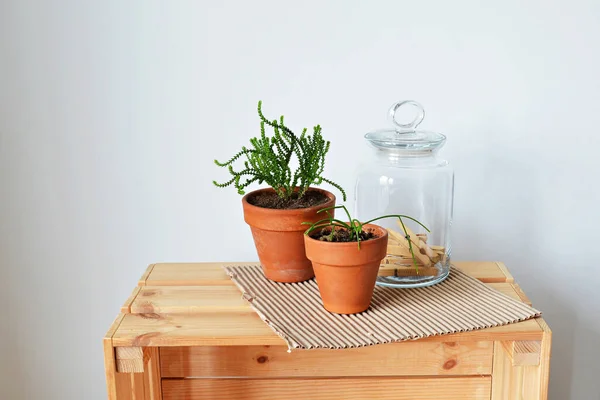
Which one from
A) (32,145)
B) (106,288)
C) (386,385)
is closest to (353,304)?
(386,385)

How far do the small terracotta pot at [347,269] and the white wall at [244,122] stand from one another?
48 cm

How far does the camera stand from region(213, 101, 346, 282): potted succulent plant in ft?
3.68

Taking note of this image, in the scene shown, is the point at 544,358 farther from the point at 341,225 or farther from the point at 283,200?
the point at 283,200

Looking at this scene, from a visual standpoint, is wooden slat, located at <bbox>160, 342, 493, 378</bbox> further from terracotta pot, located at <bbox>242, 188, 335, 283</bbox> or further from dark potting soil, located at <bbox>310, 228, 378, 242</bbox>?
dark potting soil, located at <bbox>310, 228, 378, 242</bbox>

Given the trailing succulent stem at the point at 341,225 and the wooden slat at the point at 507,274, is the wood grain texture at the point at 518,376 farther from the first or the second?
the trailing succulent stem at the point at 341,225

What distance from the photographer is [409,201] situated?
4.01 feet

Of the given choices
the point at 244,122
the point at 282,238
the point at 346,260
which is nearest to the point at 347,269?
the point at 346,260

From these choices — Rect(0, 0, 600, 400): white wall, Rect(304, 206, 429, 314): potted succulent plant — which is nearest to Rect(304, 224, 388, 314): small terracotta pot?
Rect(304, 206, 429, 314): potted succulent plant

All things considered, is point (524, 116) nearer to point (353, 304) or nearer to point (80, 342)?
point (353, 304)

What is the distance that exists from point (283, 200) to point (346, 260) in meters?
0.21

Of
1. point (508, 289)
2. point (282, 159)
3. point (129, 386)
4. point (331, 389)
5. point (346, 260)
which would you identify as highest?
point (282, 159)

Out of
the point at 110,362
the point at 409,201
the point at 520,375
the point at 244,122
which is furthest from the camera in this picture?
the point at 244,122

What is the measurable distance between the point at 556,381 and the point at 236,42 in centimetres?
105

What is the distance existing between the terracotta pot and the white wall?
13.4 inches
